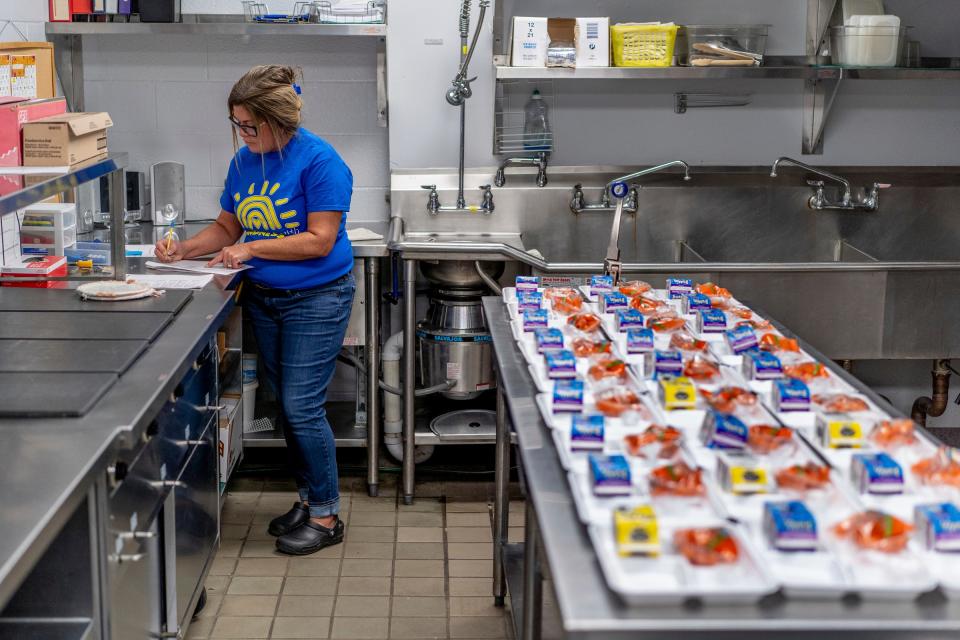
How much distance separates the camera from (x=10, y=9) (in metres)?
3.97

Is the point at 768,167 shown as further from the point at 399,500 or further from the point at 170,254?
the point at 170,254

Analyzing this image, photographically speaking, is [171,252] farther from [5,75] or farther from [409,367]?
[409,367]

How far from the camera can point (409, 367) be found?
3885 millimetres

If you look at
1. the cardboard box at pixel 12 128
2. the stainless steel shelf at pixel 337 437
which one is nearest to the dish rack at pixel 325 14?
the cardboard box at pixel 12 128

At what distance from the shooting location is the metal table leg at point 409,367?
382 centimetres

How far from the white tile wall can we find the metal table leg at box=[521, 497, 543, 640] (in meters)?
2.35

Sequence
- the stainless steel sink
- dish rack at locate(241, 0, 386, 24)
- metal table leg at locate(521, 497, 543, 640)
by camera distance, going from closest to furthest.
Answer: metal table leg at locate(521, 497, 543, 640)
the stainless steel sink
dish rack at locate(241, 0, 386, 24)

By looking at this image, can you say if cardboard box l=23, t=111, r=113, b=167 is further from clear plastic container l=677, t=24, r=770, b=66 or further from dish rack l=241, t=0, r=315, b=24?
clear plastic container l=677, t=24, r=770, b=66

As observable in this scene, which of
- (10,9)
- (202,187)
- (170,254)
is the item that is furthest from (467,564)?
(10,9)

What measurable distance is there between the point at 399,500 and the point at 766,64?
2.06 meters

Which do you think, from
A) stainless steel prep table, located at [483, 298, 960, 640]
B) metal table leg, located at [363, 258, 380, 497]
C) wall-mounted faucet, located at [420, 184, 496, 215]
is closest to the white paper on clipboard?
metal table leg, located at [363, 258, 380, 497]

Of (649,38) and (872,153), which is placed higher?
(649,38)

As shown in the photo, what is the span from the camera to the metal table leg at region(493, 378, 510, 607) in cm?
295

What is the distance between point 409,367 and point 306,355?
0.53 meters
